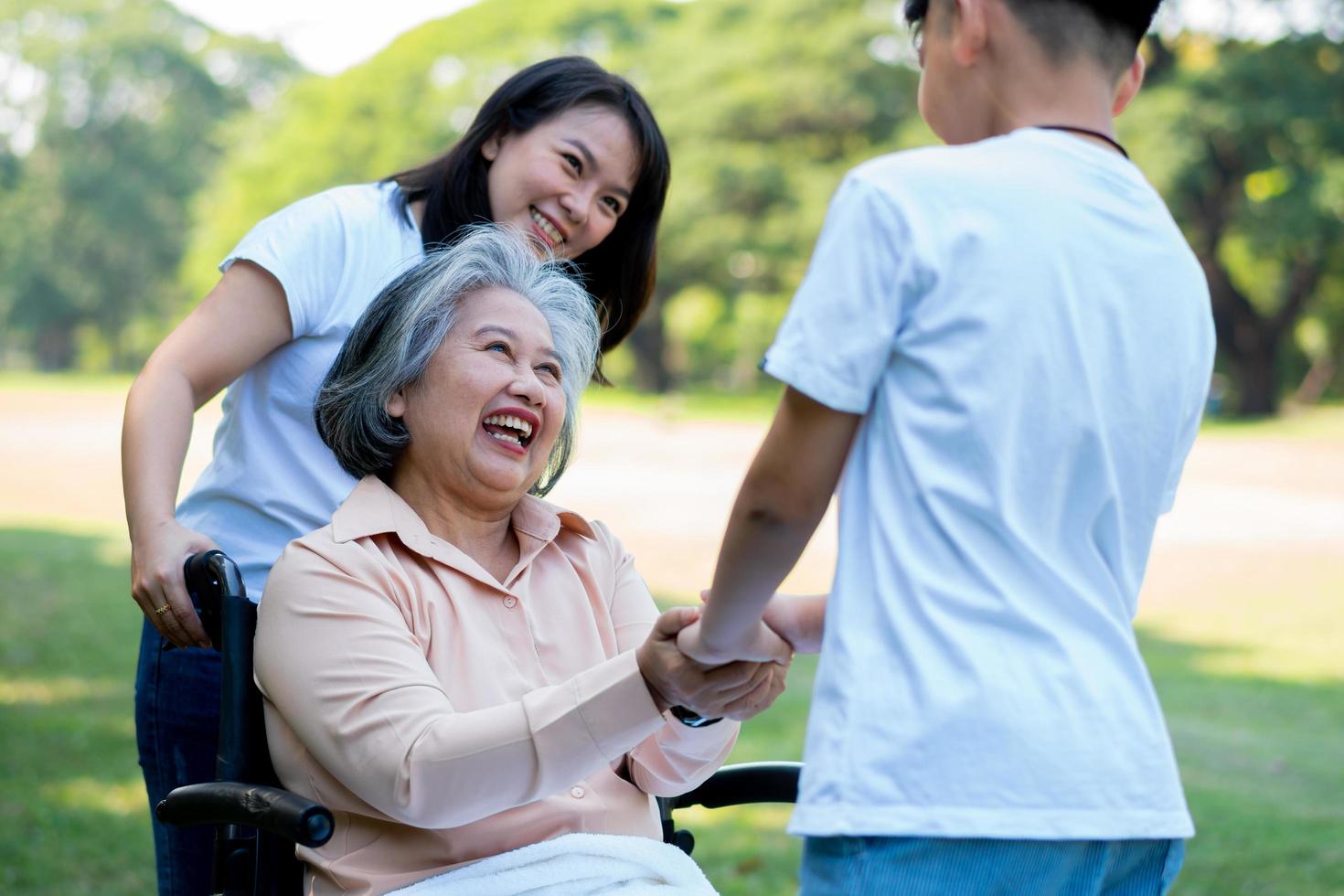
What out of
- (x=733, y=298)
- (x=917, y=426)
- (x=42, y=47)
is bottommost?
(x=733, y=298)

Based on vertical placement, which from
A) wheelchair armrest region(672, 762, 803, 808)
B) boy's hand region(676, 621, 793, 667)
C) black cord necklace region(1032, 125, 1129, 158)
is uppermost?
black cord necklace region(1032, 125, 1129, 158)

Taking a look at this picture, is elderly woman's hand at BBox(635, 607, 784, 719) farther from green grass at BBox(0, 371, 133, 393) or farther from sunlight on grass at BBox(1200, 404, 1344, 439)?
green grass at BBox(0, 371, 133, 393)

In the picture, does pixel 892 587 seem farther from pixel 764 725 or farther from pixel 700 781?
pixel 764 725

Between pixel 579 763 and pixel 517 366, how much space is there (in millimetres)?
640

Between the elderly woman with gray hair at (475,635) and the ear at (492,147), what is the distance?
432mm

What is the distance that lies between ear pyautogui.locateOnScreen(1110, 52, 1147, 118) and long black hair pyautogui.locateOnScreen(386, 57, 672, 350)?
126 cm

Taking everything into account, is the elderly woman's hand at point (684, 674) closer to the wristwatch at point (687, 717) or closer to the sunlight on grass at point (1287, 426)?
the wristwatch at point (687, 717)

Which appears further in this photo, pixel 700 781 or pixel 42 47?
pixel 42 47

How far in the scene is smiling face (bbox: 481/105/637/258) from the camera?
2602 millimetres

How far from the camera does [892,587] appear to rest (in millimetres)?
1277

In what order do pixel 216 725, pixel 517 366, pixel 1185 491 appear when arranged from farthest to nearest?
1. pixel 1185 491
2. pixel 216 725
3. pixel 517 366

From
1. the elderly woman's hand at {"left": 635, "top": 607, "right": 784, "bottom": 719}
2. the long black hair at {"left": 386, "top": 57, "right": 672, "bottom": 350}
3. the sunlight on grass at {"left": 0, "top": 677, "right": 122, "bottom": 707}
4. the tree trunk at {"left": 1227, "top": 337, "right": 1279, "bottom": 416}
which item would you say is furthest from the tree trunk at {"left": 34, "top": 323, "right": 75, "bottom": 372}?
the elderly woman's hand at {"left": 635, "top": 607, "right": 784, "bottom": 719}

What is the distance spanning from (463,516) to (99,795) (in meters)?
3.27

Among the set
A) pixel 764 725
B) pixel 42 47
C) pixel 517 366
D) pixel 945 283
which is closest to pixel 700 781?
pixel 517 366
